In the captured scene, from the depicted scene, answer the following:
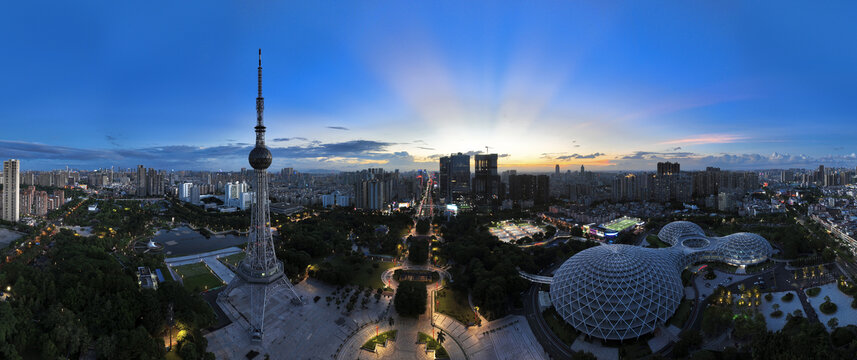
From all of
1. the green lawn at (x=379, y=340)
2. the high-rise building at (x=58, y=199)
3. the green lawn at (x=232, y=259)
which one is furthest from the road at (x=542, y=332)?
the high-rise building at (x=58, y=199)

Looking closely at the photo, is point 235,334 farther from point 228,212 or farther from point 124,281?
point 228,212

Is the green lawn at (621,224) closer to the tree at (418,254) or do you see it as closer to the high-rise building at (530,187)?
the tree at (418,254)

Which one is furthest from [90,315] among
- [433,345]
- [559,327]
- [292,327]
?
[559,327]

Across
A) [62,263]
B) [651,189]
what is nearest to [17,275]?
[62,263]

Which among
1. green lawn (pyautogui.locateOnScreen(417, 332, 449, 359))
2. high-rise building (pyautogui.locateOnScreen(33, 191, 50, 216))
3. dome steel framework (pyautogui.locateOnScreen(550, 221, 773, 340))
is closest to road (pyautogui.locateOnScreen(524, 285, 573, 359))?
dome steel framework (pyautogui.locateOnScreen(550, 221, 773, 340))

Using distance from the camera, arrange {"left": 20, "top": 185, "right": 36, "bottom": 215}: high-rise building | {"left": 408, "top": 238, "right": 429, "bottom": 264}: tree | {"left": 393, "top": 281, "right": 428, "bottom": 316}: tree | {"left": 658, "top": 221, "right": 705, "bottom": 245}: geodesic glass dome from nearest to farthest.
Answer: {"left": 393, "top": 281, "right": 428, "bottom": 316}: tree
{"left": 408, "top": 238, "right": 429, "bottom": 264}: tree
{"left": 658, "top": 221, "right": 705, "bottom": 245}: geodesic glass dome
{"left": 20, "top": 185, "right": 36, "bottom": 215}: high-rise building

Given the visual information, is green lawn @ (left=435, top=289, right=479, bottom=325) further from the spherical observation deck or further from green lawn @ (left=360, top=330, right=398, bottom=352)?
the spherical observation deck

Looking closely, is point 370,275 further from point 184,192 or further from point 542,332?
point 184,192
